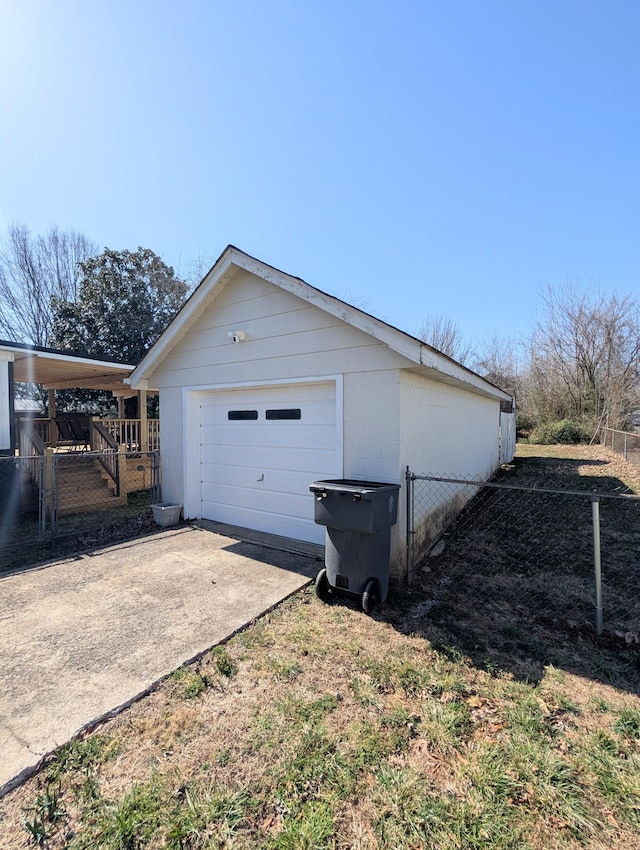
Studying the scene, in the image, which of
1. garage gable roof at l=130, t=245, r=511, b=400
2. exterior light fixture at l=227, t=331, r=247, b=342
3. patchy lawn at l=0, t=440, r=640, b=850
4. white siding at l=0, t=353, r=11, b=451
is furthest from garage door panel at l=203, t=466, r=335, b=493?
white siding at l=0, t=353, r=11, b=451

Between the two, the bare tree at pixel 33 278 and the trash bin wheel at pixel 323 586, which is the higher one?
the bare tree at pixel 33 278

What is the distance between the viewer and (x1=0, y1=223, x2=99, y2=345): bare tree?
66.4 ft

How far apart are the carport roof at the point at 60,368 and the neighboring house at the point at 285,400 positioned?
196cm

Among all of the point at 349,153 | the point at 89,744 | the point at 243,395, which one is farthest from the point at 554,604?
the point at 349,153

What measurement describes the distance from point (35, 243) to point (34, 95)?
1716cm

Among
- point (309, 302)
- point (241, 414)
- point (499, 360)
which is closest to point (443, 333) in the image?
point (499, 360)

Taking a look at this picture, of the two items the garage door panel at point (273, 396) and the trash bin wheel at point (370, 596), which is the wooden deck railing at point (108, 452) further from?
the trash bin wheel at point (370, 596)

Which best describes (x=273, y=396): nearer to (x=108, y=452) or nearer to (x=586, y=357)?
(x=108, y=452)

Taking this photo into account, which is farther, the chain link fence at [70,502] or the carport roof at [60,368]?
the carport roof at [60,368]

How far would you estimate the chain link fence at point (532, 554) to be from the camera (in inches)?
146

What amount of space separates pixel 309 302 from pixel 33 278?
A: 22.9m

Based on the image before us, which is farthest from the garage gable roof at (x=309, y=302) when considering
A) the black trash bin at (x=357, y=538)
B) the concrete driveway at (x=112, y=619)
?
the concrete driveway at (x=112, y=619)

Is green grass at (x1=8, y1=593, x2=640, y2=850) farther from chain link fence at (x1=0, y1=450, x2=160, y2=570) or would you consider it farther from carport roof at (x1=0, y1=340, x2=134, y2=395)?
carport roof at (x1=0, y1=340, x2=134, y2=395)

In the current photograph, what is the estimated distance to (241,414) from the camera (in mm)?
6438
